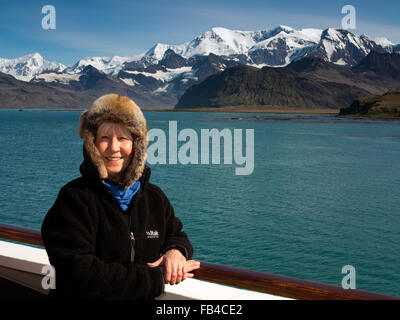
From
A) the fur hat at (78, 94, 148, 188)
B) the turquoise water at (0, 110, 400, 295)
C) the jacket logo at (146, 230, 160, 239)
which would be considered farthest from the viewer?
the turquoise water at (0, 110, 400, 295)

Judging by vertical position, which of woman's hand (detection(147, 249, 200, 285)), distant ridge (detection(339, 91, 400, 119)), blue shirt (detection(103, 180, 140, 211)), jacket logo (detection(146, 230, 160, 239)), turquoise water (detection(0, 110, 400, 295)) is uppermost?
distant ridge (detection(339, 91, 400, 119))

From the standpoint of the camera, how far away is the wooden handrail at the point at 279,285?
9.10ft

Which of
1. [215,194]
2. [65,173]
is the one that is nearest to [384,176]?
[215,194]

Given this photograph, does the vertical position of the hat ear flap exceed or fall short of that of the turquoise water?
it exceeds it

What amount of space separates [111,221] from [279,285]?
129 centimetres

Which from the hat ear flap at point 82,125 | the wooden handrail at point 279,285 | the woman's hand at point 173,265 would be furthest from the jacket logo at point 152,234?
the hat ear flap at point 82,125

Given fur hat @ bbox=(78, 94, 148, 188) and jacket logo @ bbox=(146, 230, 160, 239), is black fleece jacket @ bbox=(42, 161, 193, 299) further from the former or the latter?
fur hat @ bbox=(78, 94, 148, 188)

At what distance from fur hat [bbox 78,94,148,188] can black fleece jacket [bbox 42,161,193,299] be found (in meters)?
0.10

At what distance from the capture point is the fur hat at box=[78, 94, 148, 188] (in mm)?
2750

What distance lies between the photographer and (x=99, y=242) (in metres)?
2.77

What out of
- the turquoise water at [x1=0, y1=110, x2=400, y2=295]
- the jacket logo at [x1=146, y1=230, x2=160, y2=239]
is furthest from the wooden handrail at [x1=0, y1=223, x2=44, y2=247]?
the turquoise water at [x1=0, y1=110, x2=400, y2=295]

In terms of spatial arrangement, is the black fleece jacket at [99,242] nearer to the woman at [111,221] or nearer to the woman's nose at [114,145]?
the woman at [111,221]

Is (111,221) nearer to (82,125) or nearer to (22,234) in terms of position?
(82,125)

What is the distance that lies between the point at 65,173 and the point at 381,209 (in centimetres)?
2562
